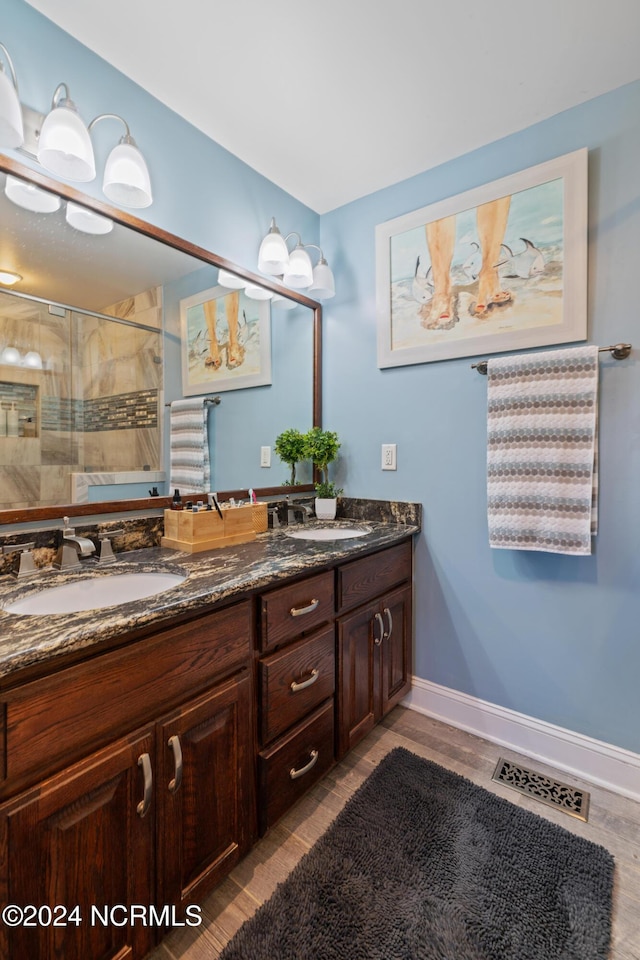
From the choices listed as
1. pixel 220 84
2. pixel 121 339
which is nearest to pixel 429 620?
pixel 121 339

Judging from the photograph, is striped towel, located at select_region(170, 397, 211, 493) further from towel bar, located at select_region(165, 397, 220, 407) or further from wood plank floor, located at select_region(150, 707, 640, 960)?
wood plank floor, located at select_region(150, 707, 640, 960)

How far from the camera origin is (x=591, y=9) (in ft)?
3.89

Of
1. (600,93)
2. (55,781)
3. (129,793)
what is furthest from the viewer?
(600,93)

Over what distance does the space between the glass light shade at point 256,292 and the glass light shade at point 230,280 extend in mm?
29

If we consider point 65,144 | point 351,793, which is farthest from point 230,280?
point 351,793

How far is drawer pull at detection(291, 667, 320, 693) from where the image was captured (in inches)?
48.2

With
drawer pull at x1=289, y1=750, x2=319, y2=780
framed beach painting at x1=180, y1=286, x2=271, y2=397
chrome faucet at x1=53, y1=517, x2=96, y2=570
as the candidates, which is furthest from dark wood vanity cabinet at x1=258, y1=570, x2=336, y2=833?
framed beach painting at x1=180, y1=286, x2=271, y2=397

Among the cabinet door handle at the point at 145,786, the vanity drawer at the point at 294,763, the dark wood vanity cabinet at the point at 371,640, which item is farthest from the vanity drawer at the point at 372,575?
the cabinet door handle at the point at 145,786

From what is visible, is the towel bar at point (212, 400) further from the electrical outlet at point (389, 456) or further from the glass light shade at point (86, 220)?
the electrical outlet at point (389, 456)

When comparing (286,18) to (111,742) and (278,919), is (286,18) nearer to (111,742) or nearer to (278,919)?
(111,742)

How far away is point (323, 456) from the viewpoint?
2.00m

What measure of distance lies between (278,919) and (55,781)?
72cm

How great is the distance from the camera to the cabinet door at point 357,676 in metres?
1.43

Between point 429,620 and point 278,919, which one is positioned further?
point 429,620
